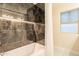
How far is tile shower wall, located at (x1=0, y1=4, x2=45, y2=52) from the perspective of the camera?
3.40ft

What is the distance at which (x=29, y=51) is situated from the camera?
107 centimetres

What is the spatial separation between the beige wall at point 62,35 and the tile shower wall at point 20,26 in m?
0.11

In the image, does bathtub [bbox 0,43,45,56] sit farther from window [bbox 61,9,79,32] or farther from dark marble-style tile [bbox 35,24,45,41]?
window [bbox 61,9,79,32]

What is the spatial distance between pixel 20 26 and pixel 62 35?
38cm

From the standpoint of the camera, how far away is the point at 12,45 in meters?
1.04

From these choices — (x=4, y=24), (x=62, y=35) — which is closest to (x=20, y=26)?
(x=4, y=24)

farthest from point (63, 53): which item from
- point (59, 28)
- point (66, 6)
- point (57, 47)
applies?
point (66, 6)

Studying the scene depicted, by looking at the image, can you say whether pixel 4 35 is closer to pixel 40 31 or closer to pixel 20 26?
pixel 20 26

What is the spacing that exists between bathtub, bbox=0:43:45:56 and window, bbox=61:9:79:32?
26cm

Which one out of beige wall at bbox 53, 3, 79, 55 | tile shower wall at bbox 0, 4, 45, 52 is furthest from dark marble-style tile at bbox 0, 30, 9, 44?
beige wall at bbox 53, 3, 79, 55

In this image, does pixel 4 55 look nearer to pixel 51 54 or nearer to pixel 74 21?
pixel 51 54

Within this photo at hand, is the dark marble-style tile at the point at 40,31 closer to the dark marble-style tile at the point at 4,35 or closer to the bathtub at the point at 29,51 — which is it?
the bathtub at the point at 29,51

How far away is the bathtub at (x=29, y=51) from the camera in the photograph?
104 centimetres

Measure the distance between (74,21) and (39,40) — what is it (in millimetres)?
349
